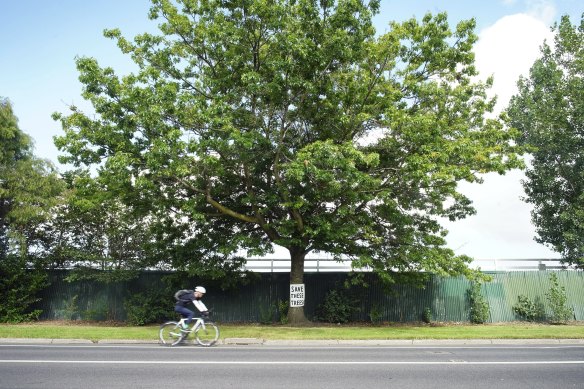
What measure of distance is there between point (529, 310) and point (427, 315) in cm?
426

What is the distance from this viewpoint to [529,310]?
19516 millimetres

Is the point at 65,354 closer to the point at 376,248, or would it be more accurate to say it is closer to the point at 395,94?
the point at 376,248

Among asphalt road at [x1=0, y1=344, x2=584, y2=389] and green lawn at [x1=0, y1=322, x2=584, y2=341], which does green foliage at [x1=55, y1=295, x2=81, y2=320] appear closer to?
green lawn at [x1=0, y1=322, x2=584, y2=341]

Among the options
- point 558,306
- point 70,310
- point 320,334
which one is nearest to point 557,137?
point 558,306

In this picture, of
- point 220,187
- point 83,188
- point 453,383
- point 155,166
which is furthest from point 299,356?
point 83,188

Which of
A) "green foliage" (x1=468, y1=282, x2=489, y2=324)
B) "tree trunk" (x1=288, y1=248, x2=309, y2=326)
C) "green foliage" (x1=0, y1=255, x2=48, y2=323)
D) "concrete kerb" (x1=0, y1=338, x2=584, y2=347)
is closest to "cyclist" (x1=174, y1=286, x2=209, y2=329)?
"concrete kerb" (x1=0, y1=338, x2=584, y2=347)

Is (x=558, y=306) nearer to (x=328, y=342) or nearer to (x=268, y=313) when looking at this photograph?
(x=328, y=342)

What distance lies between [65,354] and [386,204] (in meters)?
11.0

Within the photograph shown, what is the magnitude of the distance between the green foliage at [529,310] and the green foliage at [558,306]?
0.42 metres

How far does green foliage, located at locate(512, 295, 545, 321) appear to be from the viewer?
19500 millimetres

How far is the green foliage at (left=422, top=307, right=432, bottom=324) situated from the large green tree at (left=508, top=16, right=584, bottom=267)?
9.23 m

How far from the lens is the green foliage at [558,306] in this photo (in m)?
19.0

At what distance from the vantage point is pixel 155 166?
13.8 meters

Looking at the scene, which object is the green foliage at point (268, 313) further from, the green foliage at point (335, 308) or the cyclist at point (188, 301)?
the cyclist at point (188, 301)
